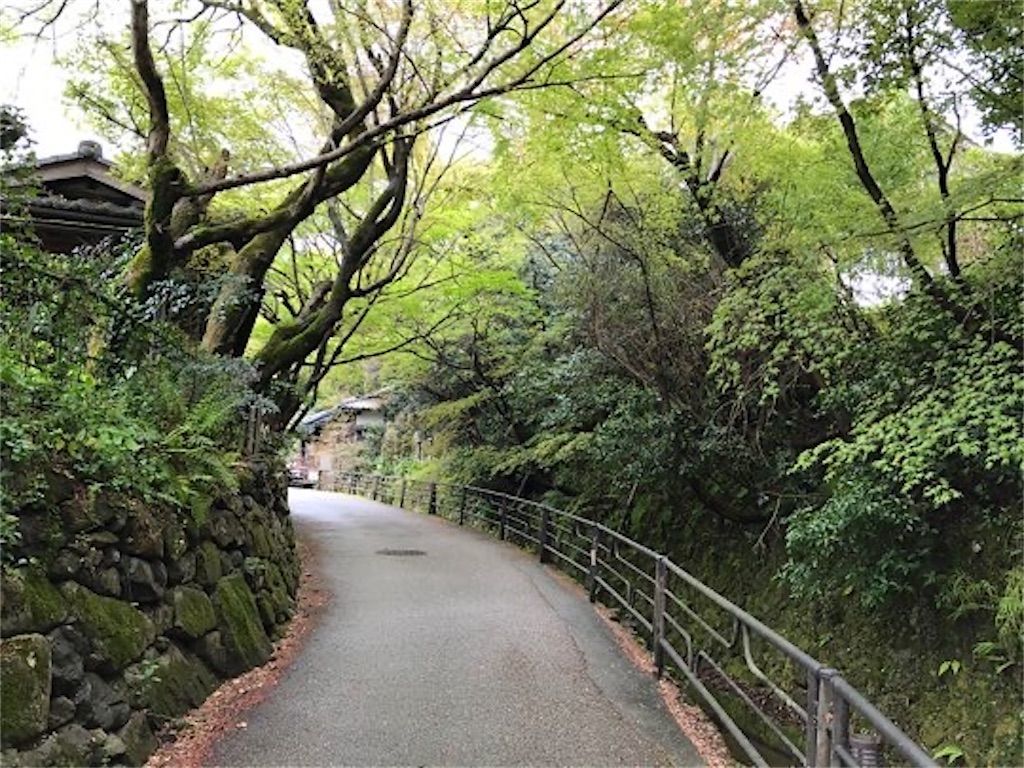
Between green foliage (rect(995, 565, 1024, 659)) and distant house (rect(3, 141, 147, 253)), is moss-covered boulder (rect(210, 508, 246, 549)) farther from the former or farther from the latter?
green foliage (rect(995, 565, 1024, 659))

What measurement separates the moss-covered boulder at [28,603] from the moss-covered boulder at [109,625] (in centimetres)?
13

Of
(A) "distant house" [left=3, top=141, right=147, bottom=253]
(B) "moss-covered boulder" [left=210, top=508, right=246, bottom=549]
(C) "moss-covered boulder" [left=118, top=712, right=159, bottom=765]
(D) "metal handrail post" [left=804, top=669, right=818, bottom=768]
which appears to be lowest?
(C) "moss-covered boulder" [left=118, top=712, right=159, bottom=765]

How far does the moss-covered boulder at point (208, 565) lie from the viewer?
5805 mm

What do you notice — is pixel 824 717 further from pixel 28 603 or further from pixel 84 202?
pixel 84 202

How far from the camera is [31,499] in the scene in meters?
3.83

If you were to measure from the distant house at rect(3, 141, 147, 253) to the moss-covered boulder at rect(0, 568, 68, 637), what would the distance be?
7.07 meters

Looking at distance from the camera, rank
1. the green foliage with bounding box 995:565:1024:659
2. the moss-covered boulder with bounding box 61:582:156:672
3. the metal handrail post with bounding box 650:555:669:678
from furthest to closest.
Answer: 1. the metal handrail post with bounding box 650:555:669:678
2. the green foliage with bounding box 995:565:1024:659
3. the moss-covered boulder with bounding box 61:582:156:672

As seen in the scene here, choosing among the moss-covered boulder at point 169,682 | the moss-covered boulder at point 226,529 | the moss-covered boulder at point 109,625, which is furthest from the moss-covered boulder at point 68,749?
the moss-covered boulder at point 226,529

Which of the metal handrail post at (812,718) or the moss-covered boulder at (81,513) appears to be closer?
the metal handrail post at (812,718)

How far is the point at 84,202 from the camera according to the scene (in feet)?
32.7

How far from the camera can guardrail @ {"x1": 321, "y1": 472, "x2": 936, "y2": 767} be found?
330 cm

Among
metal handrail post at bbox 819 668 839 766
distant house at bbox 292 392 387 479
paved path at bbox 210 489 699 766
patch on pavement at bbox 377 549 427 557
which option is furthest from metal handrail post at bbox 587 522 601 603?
distant house at bbox 292 392 387 479

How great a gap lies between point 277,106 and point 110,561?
30.0 ft

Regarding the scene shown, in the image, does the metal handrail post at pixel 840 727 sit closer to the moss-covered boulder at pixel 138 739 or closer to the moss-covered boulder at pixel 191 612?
the moss-covered boulder at pixel 138 739
